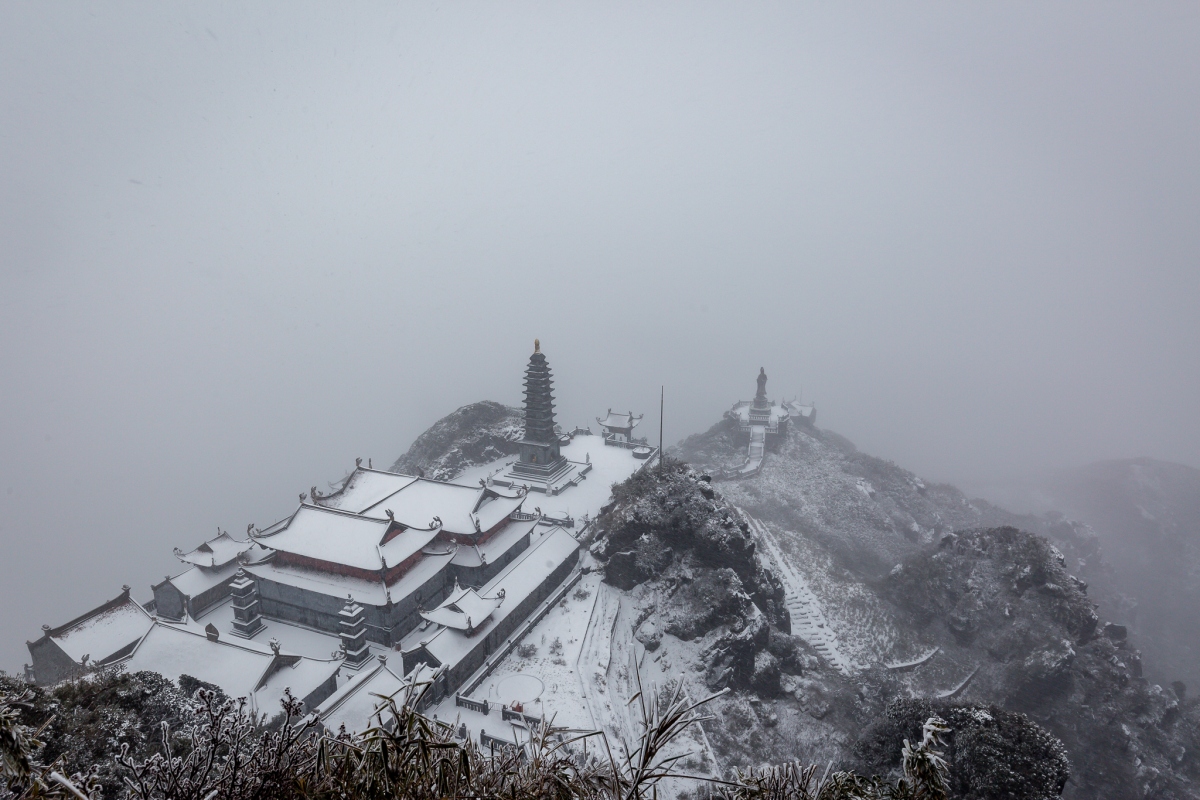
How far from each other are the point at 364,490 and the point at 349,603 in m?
8.58

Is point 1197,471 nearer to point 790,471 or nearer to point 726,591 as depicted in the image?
point 790,471

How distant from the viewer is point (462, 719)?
22.6m

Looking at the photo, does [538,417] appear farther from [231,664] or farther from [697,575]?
[231,664]

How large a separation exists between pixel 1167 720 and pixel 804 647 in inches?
709

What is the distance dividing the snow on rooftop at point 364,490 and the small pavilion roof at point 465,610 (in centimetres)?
775

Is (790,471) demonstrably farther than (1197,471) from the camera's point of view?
No

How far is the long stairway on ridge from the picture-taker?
33344 mm

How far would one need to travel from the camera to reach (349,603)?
25.5 meters

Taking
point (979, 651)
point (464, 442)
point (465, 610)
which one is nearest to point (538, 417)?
point (464, 442)

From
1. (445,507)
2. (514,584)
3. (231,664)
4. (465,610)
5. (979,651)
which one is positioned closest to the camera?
(231,664)

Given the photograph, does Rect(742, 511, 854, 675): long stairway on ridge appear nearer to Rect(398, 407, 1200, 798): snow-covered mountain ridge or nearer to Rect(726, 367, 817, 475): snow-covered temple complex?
Rect(398, 407, 1200, 798): snow-covered mountain ridge

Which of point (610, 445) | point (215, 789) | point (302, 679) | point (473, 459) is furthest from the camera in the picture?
point (610, 445)

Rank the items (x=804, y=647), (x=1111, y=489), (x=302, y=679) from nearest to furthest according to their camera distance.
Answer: (x=302, y=679) < (x=804, y=647) < (x=1111, y=489)

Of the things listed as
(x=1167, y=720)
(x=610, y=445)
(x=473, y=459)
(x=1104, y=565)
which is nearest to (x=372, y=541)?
(x=473, y=459)
